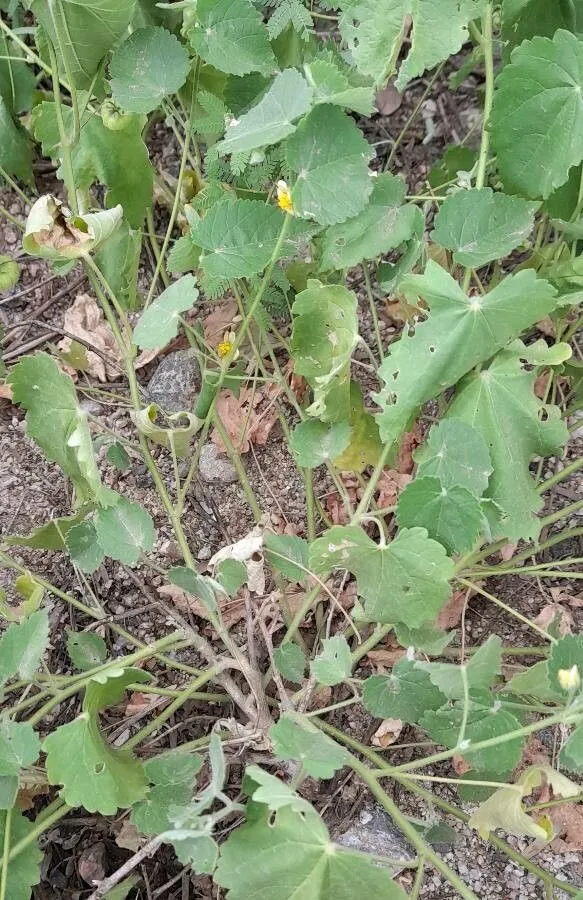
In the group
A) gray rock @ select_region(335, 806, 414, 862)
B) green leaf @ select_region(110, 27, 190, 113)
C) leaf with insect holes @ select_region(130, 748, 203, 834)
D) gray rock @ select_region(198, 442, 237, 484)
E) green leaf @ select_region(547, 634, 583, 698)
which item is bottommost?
gray rock @ select_region(335, 806, 414, 862)

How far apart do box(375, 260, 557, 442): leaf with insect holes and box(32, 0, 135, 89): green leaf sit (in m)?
0.68

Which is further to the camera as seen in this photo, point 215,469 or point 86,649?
point 215,469

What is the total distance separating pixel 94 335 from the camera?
1.80 metres

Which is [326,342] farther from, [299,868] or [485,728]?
[299,868]

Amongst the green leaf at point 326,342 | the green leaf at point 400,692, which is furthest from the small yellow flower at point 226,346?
the green leaf at point 400,692

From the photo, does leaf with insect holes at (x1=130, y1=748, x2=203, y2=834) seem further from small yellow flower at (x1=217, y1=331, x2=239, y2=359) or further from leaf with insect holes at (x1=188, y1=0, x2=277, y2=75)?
leaf with insect holes at (x1=188, y1=0, x2=277, y2=75)

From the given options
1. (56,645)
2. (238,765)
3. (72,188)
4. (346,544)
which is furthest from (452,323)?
(56,645)

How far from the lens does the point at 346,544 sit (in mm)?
1099

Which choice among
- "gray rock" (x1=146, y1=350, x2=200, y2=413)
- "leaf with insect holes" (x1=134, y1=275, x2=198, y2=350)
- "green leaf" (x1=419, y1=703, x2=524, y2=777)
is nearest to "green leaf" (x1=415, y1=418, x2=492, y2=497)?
"green leaf" (x1=419, y1=703, x2=524, y2=777)

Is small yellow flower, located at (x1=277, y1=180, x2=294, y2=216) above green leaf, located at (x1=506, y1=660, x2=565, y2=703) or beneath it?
above

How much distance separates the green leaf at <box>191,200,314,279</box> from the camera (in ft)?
3.93

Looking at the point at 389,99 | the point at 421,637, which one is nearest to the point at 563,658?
the point at 421,637

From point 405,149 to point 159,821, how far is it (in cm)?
165

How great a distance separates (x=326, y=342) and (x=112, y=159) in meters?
0.58
